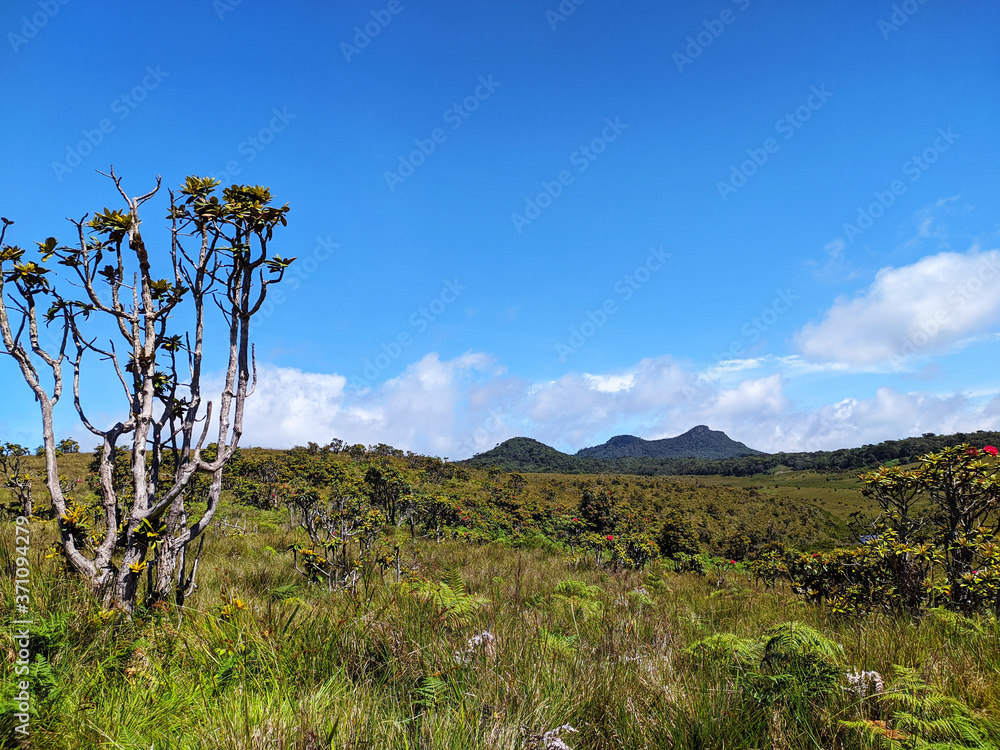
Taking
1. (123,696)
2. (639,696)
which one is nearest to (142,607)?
(123,696)

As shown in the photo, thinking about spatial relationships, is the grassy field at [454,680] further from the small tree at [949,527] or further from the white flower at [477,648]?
the small tree at [949,527]

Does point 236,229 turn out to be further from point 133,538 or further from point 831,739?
point 831,739

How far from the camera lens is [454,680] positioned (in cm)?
284

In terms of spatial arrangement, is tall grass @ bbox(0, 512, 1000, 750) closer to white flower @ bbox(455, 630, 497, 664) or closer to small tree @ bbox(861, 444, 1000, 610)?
white flower @ bbox(455, 630, 497, 664)

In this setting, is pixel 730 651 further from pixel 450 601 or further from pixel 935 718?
pixel 450 601

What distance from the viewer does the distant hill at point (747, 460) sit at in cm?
7094

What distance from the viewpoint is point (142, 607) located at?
12.7 ft

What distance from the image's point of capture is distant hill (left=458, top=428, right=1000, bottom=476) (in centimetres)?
7094

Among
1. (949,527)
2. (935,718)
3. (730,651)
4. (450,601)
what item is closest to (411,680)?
(450,601)

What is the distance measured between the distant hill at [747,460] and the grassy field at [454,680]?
5864cm

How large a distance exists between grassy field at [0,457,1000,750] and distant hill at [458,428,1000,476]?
5864 centimetres
